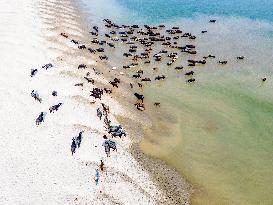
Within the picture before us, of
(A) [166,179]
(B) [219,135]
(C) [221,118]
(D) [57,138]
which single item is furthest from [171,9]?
(A) [166,179]

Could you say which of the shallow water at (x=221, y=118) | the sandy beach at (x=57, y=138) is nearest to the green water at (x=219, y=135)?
the shallow water at (x=221, y=118)

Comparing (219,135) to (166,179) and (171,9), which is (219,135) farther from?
(171,9)

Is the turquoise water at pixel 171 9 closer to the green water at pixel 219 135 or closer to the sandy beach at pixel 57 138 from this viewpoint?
the sandy beach at pixel 57 138

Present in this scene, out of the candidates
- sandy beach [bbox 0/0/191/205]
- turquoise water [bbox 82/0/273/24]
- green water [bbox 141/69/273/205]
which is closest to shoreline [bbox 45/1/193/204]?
sandy beach [bbox 0/0/191/205]

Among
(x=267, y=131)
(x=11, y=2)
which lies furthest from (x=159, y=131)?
(x=11, y=2)

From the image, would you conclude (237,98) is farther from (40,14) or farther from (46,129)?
(40,14)

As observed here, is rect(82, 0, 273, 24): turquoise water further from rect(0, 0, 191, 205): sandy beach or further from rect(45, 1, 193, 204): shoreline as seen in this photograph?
rect(45, 1, 193, 204): shoreline
